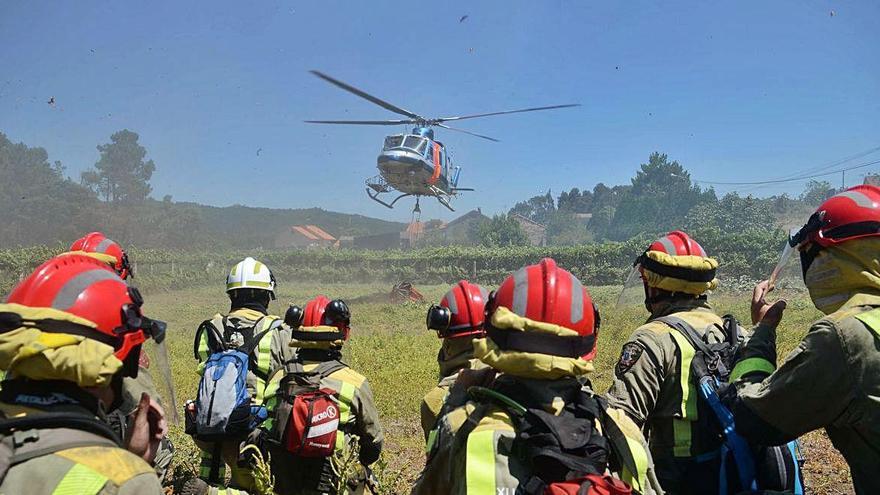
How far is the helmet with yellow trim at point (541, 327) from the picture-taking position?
183cm

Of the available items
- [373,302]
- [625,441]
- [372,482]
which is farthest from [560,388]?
[373,302]

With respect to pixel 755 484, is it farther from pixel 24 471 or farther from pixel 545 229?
pixel 545 229

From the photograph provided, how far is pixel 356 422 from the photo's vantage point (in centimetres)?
379

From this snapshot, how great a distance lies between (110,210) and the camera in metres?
57.5

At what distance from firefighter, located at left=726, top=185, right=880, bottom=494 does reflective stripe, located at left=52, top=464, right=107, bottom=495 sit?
2121mm

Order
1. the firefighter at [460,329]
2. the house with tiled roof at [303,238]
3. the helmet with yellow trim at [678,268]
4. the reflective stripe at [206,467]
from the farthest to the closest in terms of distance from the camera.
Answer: the house with tiled roof at [303,238] < the reflective stripe at [206,467] < the firefighter at [460,329] < the helmet with yellow trim at [678,268]

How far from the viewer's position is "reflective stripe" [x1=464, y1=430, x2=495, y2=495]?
168cm

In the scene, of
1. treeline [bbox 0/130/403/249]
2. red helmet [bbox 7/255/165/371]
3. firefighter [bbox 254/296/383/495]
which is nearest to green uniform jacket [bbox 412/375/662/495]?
red helmet [bbox 7/255/165/371]

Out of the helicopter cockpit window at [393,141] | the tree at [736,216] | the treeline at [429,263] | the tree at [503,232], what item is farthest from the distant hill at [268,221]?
the helicopter cockpit window at [393,141]

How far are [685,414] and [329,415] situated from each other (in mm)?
1861

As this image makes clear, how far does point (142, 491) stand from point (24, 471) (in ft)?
0.88

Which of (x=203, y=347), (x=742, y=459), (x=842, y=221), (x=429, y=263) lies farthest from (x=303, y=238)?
(x=842, y=221)

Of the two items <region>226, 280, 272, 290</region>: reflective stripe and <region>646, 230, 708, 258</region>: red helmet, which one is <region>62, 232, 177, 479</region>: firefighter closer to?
<region>226, 280, 272, 290</region>: reflective stripe

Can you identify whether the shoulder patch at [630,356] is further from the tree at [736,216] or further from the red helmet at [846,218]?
the tree at [736,216]
